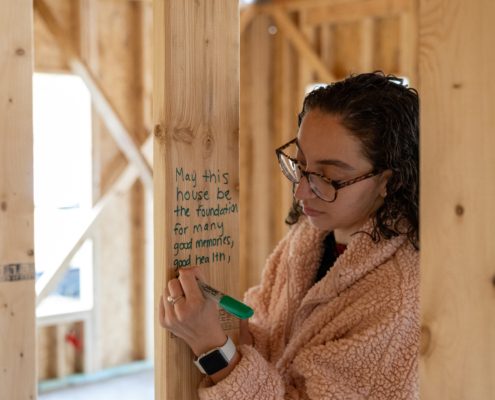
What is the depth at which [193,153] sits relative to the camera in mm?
1334

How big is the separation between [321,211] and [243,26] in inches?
205

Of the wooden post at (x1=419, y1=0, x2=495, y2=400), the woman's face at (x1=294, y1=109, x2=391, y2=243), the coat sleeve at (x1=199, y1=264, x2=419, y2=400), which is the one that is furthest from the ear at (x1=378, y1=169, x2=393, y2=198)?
the wooden post at (x1=419, y1=0, x2=495, y2=400)

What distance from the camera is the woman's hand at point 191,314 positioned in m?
1.26

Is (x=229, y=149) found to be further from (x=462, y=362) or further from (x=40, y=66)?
(x=40, y=66)

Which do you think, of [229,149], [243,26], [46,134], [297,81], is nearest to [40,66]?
[46,134]

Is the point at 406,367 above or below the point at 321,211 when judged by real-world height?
below

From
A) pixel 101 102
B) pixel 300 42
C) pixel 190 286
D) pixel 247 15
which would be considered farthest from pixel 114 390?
pixel 190 286

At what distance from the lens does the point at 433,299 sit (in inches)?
37.1

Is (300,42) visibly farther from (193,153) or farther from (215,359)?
(215,359)

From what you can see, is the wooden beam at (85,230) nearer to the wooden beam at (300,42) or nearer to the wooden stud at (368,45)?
the wooden beam at (300,42)

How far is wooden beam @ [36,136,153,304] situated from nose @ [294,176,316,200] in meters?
4.06

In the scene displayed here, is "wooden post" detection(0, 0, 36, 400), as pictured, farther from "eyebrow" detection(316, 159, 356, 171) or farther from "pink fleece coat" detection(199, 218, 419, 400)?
"eyebrow" detection(316, 159, 356, 171)

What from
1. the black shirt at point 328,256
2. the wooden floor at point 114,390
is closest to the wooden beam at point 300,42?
the wooden floor at point 114,390

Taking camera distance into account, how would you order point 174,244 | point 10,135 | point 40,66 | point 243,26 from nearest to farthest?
point 174,244 → point 10,135 → point 40,66 → point 243,26
